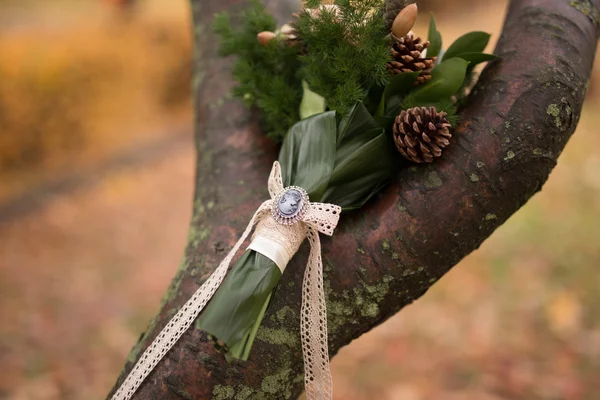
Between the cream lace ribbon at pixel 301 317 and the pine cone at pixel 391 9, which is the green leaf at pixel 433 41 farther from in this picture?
the cream lace ribbon at pixel 301 317

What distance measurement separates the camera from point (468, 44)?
2.15 feet

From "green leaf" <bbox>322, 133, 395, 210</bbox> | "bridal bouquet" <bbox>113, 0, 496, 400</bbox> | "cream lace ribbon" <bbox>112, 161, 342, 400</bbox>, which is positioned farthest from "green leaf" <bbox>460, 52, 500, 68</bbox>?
"cream lace ribbon" <bbox>112, 161, 342, 400</bbox>

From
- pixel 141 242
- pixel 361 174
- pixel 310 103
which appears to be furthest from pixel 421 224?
pixel 141 242

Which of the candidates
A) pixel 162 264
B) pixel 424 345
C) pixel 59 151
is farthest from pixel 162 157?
pixel 424 345

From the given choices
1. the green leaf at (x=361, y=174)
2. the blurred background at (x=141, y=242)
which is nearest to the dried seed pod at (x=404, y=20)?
the green leaf at (x=361, y=174)

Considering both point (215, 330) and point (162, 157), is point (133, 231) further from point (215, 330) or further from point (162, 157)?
point (215, 330)

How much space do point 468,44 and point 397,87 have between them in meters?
0.11

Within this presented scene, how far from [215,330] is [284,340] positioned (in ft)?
0.30

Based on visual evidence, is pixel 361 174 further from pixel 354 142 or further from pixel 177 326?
pixel 177 326

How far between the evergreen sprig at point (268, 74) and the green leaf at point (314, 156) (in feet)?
0.27

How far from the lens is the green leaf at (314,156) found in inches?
22.7

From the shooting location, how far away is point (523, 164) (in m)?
0.58

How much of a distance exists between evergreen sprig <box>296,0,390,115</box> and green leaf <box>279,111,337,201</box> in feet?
0.10

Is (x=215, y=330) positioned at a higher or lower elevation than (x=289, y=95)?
lower
